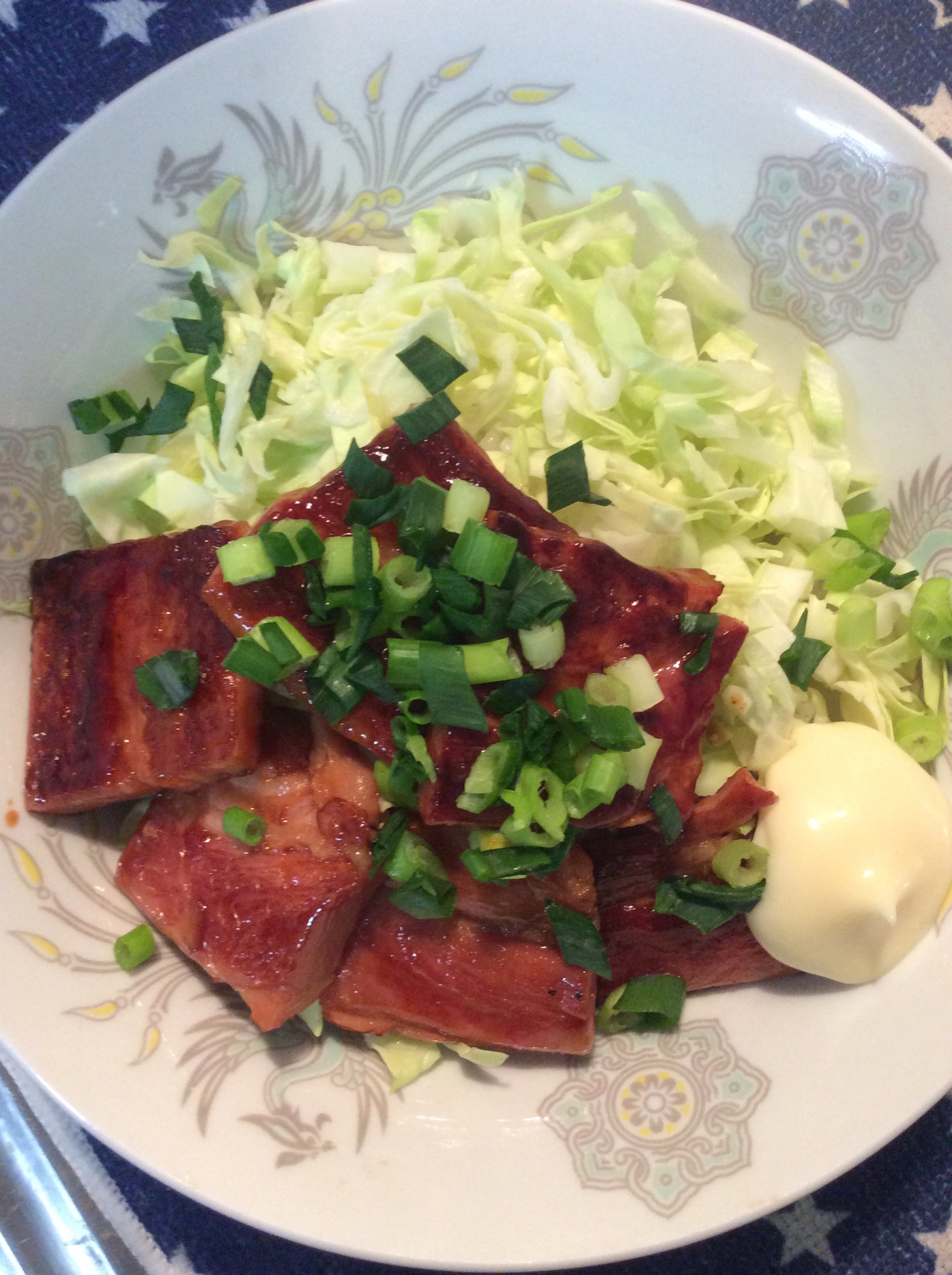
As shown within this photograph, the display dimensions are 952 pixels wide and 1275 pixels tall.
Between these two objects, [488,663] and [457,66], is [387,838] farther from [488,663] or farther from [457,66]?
[457,66]

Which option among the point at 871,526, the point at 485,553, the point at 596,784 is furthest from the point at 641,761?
the point at 871,526

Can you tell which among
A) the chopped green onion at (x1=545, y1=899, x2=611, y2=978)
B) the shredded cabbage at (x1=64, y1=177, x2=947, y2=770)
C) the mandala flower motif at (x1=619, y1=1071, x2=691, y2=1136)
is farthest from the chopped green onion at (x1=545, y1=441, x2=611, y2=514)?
the mandala flower motif at (x1=619, y1=1071, x2=691, y2=1136)

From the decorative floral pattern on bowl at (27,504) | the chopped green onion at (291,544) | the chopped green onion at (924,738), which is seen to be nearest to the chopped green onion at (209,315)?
the decorative floral pattern on bowl at (27,504)

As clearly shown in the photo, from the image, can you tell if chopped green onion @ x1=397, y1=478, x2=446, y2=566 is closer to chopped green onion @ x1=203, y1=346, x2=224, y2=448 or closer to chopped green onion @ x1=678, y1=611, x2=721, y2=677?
chopped green onion @ x1=678, y1=611, x2=721, y2=677

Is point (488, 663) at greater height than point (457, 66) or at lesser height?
lesser

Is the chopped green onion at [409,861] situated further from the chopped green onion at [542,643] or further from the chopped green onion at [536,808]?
the chopped green onion at [542,643]

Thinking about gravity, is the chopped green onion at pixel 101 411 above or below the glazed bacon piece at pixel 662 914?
above
